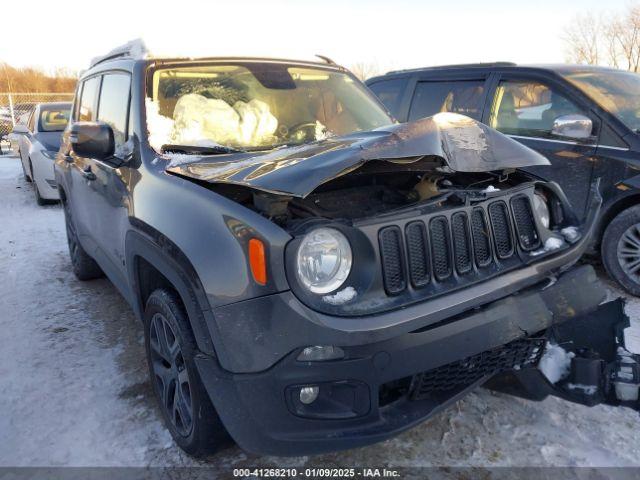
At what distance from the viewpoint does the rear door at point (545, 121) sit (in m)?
4.23

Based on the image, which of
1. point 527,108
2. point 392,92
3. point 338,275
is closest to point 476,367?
point 338,275

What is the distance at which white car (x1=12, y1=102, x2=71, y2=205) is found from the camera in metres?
7.95

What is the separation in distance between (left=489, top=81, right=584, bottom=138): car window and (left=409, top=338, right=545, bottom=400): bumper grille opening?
9.35ft

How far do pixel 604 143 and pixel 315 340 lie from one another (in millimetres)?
3497

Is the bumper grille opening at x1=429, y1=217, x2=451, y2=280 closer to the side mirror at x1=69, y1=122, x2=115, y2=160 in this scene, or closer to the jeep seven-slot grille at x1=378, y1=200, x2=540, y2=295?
the jeep seven-slot grille at x1=378, y1=200, x2=540, y2=295

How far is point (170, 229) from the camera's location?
2188mm

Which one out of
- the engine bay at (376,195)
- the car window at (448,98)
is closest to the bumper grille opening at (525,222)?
the engine bay at (376,195)

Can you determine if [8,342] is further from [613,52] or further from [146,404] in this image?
[613,52]

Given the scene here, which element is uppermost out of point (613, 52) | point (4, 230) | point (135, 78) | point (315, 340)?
point (613, 52)

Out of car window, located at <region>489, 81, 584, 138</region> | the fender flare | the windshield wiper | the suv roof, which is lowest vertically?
the fender flare

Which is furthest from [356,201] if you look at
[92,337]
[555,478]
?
[92,337]

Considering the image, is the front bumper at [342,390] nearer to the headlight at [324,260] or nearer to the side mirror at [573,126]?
the headlight at [324,260]

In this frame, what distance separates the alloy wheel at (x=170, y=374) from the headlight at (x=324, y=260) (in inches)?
29.2

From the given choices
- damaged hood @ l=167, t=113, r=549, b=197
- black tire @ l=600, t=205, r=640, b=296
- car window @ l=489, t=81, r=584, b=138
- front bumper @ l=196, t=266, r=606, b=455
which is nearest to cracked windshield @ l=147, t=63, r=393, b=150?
damaged hood @ l=167, t=113, r=549, b=197
